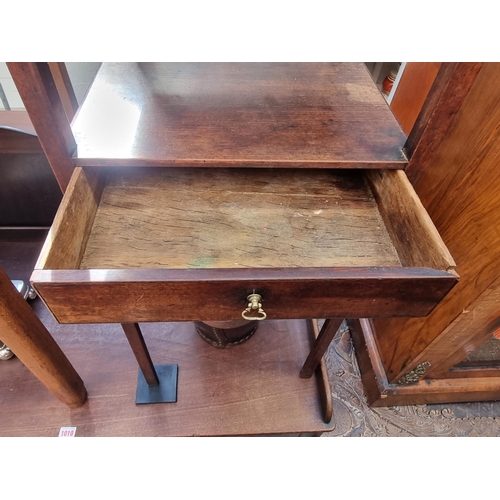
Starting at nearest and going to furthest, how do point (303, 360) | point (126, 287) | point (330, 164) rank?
point (126, 287)
point (330, 164)
point (303, 360)

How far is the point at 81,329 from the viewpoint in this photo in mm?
974

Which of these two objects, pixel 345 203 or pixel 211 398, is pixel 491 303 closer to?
pixel 345 203

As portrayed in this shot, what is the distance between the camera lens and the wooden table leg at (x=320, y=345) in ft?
2.45

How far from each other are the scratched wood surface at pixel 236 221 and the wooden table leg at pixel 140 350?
0.50 ft

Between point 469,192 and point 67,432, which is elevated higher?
point 469,192

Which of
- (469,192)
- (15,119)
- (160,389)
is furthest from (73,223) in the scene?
(15,119)

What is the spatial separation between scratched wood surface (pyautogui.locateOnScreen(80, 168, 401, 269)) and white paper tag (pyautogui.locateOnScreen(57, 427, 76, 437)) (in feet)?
1.50

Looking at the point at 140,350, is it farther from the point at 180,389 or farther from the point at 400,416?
the point at 400,416

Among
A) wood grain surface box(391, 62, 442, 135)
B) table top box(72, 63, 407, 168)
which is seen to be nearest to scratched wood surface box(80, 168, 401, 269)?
table top box(72, 63, 407, 168)

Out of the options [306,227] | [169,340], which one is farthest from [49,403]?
[306,227]

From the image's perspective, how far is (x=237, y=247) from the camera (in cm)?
63

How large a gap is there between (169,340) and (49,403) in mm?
293

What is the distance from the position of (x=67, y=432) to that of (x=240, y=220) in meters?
0.60

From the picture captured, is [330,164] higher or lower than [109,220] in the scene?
higher
